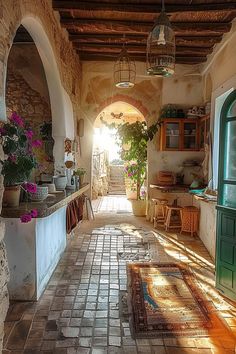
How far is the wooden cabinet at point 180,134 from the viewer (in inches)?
231

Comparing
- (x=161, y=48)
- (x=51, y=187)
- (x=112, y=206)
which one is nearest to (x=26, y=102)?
(x=51, y=187)

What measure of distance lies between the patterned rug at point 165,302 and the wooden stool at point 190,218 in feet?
5.32

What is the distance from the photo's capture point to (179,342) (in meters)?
2.28

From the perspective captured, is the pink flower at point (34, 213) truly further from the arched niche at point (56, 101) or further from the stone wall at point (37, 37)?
the arched niche at point (56, 101)

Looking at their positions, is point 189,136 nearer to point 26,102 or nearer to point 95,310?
point 26,102

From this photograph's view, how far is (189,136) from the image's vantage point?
597 centimetres

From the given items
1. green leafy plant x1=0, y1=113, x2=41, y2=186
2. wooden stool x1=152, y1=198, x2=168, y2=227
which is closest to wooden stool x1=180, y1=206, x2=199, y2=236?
wooden stool x1=152, y1=198, x2=168, y2=227

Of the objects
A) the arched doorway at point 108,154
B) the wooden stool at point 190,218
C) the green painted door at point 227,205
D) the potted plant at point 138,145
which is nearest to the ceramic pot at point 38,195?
the green painted door at point 227,205

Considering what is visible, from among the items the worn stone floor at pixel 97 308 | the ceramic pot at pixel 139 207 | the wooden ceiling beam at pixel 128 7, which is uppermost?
the wooden ceiling beam at pixel 128 7

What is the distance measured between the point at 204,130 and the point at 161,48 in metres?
2.70

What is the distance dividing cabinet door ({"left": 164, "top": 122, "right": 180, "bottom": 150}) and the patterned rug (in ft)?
9.30

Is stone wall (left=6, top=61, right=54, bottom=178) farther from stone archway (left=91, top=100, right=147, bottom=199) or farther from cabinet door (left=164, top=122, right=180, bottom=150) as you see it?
stone archway (left=91, top=100, right=147, bottom=199)

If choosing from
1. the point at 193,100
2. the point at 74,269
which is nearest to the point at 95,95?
the point at 193,100

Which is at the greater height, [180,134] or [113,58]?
[113,58]
